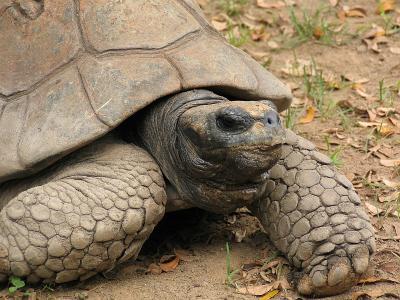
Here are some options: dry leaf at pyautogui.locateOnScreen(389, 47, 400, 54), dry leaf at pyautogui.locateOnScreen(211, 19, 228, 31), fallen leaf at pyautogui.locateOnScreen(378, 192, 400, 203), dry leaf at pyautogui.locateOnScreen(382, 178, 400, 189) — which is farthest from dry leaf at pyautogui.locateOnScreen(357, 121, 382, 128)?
dry leaf at pyautogui.locateOnScreen(211, 19, 228, 31)

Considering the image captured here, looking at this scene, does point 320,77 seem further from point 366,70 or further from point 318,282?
point 318,282

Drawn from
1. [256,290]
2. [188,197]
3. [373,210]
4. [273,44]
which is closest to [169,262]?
[188,197]

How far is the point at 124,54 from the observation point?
458 centimetres

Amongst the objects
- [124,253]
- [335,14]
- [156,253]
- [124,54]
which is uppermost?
[124,54]

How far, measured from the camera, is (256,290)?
170 inches

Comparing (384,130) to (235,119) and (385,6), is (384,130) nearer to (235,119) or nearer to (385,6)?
(385,6)

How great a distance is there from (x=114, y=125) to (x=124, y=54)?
45 centimetres

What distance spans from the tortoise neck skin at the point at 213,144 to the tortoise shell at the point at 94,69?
160mm

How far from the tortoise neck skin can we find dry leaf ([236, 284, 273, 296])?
415mm

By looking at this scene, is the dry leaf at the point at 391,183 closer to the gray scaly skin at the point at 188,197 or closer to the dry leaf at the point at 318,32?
the gray scaly skin at the point at 188,197

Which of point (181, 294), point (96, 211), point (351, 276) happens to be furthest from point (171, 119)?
point (351, 276)

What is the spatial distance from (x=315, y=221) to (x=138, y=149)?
3.28 ft

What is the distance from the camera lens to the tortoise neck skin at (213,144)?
156 inches

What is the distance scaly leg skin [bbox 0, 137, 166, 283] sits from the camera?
13.7 feet
